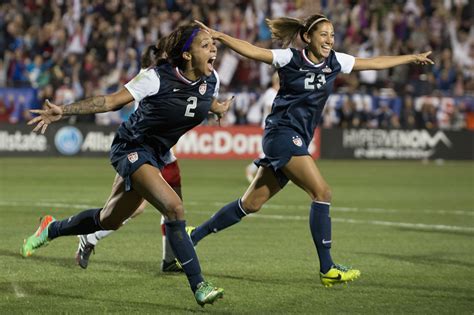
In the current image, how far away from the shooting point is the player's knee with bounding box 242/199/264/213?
8703 millimetres

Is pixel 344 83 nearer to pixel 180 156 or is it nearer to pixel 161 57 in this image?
pixel 180 156

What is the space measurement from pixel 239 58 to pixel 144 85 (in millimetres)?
20040

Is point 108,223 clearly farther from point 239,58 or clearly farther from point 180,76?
point 239,58

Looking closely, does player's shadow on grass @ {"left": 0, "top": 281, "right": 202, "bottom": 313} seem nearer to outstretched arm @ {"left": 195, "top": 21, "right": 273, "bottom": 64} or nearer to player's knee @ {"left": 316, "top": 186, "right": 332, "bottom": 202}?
player's knee @ {"left": 316, "top": 186, "right": 332, "bottom": 202}

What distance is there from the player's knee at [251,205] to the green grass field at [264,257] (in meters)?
0.57

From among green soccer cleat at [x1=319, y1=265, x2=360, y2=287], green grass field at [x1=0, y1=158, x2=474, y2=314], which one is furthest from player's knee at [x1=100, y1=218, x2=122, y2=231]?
green soccer cleat at [x1=319, y1=265, x2=360, y2=287]

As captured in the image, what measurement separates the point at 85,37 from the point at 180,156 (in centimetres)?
467

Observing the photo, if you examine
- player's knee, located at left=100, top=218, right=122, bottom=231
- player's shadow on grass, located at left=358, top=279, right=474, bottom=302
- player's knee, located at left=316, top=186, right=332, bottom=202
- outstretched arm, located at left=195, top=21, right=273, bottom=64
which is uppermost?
outstretched arm, located at left=195, top=21, right=273, bottom=64

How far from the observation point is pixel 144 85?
7090 mm

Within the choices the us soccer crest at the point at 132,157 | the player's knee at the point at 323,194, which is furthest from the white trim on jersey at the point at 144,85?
the player's knee at the point at 323,194

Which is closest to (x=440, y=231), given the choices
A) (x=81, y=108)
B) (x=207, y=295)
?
(x=207, y=295)

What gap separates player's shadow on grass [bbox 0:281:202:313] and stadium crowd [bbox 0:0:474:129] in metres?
17.5

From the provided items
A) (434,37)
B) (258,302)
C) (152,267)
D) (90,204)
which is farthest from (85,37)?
(258,302)

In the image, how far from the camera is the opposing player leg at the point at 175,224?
6.74m
